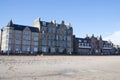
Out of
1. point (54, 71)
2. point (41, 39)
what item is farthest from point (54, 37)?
point (54, 71)

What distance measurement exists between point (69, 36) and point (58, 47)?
7713 mm

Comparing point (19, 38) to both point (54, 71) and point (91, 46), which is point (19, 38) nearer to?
point (91, 46)

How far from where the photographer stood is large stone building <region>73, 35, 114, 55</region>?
88375mm

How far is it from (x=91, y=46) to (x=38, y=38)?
1197 inches

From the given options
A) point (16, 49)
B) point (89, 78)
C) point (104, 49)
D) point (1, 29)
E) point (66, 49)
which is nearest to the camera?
point (89, 78)

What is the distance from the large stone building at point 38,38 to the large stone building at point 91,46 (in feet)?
17.9

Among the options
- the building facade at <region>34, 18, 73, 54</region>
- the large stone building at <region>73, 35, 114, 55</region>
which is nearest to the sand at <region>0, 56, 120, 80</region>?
the building facade at <region>34, 18, 73, 54</region>

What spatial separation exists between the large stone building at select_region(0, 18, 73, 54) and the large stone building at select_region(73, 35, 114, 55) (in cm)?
547

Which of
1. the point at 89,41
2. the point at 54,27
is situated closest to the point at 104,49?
the point at 89,41

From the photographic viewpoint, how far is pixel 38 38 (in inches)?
2975

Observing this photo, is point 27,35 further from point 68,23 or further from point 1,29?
point 68,23

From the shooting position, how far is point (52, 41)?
257 ft

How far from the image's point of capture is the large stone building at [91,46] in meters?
88.4

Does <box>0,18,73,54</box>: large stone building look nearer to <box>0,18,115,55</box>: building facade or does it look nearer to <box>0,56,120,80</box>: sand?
<box>0,18,115,55</box>: building facade
